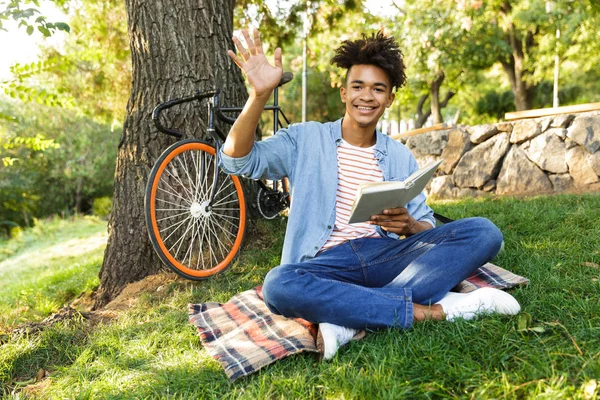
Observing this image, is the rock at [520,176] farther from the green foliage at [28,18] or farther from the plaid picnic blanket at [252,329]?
the green foliage at [28,18]

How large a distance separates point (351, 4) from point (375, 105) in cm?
454

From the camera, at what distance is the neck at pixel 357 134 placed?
2.62 metres

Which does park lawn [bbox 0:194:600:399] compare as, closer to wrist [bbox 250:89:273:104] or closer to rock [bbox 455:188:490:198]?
wrist [bbox 250:89:273:104]

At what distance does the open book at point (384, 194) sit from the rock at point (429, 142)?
184 inches

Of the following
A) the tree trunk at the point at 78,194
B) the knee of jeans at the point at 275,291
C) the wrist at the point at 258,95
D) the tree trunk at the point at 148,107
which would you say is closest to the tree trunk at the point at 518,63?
the tree trunk at the point at 148,107

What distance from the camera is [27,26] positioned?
10.9 feet

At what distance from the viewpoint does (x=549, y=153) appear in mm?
5516

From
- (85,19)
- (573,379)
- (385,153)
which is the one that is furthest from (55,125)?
(573,379)

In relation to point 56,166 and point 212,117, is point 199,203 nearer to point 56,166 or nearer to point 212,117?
point 212,117

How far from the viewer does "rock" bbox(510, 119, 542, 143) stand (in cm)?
570

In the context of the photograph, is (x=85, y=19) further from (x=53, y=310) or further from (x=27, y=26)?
(x=53, y=310)

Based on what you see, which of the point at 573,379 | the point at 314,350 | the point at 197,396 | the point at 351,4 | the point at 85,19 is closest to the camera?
the point at 573,379

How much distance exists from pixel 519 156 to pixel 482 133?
57 centimetres

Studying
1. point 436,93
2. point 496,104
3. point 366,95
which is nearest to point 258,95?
point 366,95
